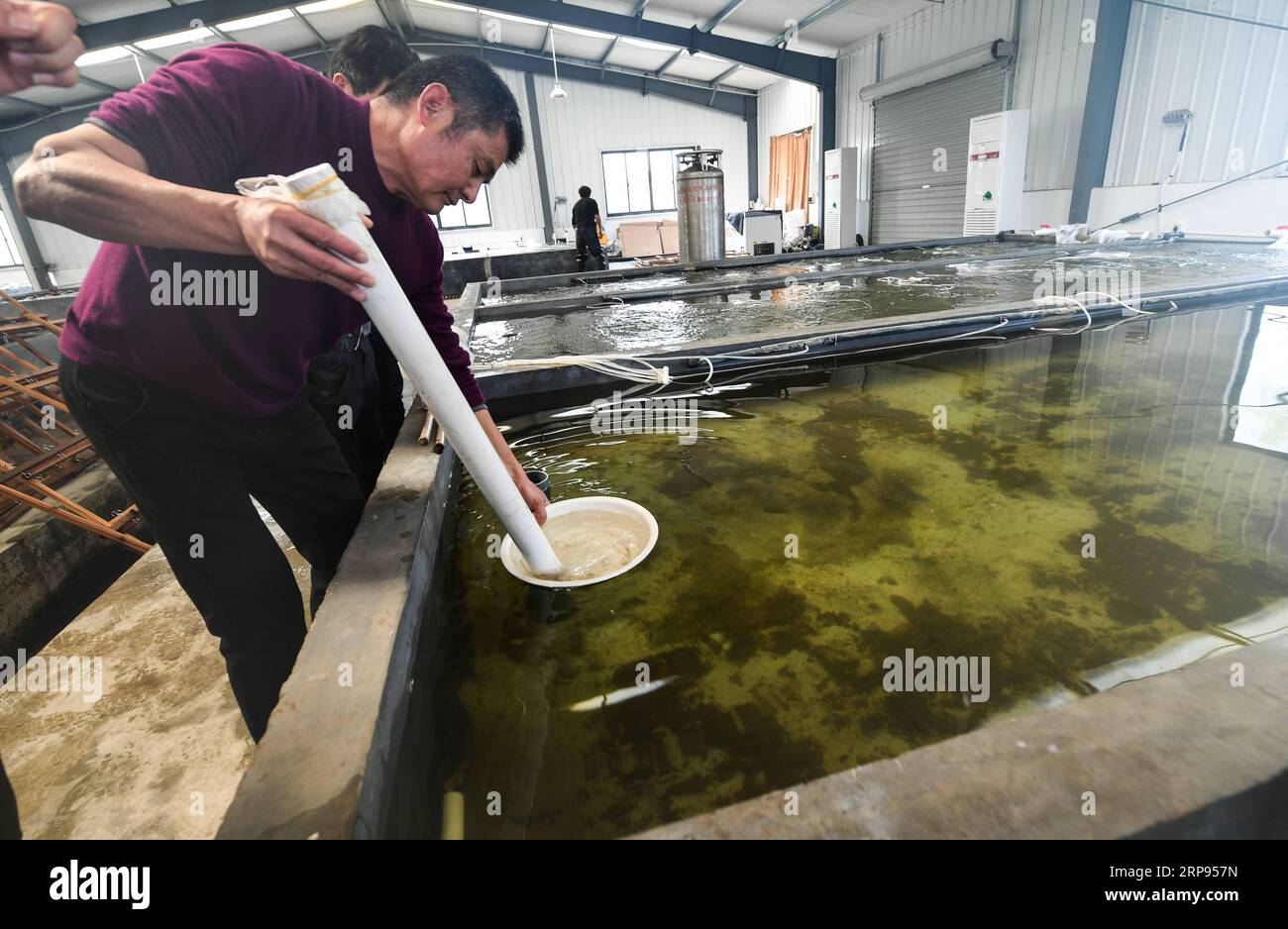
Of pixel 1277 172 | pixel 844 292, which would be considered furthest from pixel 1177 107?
pixel 844 292

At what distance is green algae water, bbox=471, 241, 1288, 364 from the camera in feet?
10.8

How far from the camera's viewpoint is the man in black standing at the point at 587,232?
27.7 ft

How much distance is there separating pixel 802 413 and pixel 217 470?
205cm

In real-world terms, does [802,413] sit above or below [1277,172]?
below

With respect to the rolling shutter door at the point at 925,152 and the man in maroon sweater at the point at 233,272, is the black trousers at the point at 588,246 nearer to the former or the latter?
the rolling shutter door at the point at 925,152

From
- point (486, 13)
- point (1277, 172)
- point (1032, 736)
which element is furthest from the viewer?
point (486, 13)

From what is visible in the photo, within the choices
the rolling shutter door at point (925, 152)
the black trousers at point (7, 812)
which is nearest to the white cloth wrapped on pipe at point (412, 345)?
the black trousers at point (7, 812)

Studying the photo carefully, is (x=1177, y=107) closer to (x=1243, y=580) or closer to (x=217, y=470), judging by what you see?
(x=1243, y=580)

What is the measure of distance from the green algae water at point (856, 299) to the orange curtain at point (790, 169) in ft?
27.6

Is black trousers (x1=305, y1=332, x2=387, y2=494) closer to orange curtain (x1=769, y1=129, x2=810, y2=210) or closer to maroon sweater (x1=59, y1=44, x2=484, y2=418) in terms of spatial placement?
maroon sweater (x1=59, y1=44, x2=484, y2=418)

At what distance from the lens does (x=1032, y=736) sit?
823 millimetres

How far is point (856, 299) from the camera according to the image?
412cm

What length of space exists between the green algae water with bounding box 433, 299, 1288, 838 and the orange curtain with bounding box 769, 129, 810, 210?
11.6m

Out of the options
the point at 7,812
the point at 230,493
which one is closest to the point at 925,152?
the point at 230,493
